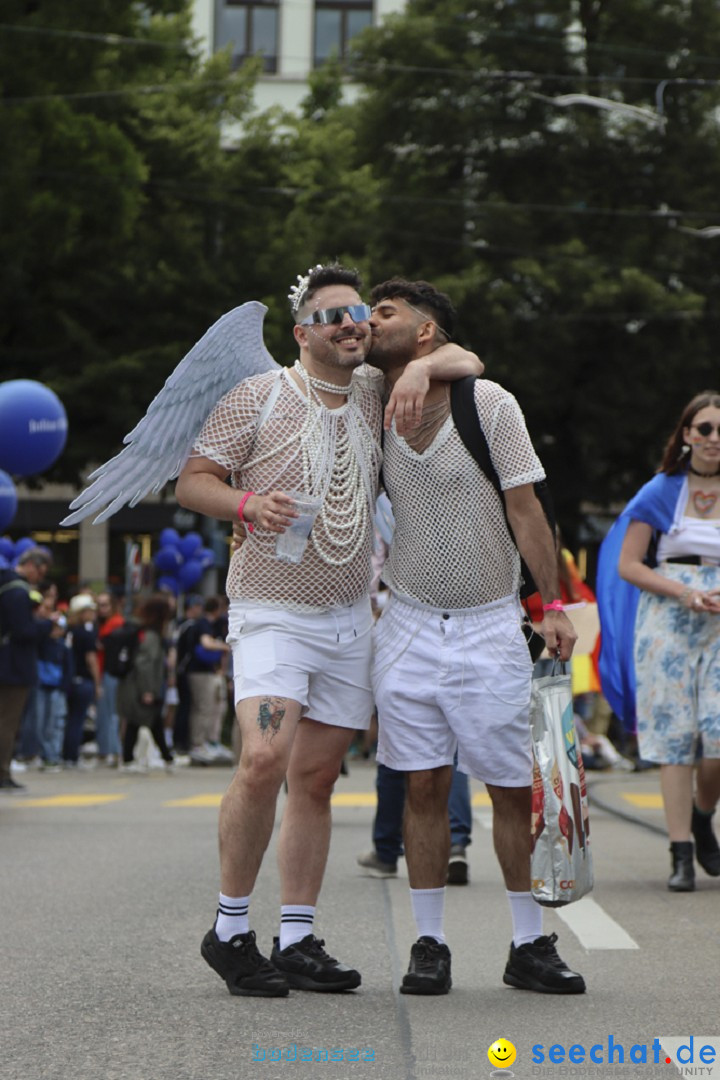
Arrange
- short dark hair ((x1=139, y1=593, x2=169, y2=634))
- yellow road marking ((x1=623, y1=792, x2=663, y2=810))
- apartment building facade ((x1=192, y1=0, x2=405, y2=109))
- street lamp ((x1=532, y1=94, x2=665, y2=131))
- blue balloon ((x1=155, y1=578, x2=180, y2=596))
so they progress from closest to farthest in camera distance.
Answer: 1. yellow road marking ((x1=623, y1=792, x2=663, y2=810))
2. short dark hair ((x1=139, y1=593, x2=169, y2=634))
3. blue balloon ((x1=155, y1=578, x2=180, y2=596))
4. street lamp ((x1=532, y1=94, x2=665, y2=131))
5. apartment building facade ((x1=192, y1=0, x2=405, y2=109))

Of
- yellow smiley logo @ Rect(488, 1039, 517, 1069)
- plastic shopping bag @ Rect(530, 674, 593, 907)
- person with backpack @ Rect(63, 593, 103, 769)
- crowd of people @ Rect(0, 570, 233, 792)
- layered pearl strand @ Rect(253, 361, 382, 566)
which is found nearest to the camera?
yellow smiley logo @ Rect(488, 1039, 517, 1069)

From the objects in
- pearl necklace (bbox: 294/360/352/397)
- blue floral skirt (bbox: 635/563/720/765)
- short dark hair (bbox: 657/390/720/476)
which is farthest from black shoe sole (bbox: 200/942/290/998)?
short dark hair (bbox: 657/390/720/476)

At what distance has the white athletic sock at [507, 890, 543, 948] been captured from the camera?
555 centimetres

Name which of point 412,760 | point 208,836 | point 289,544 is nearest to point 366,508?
point 289,544

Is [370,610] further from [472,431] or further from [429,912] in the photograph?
[429,912]

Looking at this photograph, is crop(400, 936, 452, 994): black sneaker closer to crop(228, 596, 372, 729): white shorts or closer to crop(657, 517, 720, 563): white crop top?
crop(228, 596, 372, 729): white shorts

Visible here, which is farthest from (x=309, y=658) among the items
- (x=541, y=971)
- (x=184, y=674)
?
(x=184, y=674)

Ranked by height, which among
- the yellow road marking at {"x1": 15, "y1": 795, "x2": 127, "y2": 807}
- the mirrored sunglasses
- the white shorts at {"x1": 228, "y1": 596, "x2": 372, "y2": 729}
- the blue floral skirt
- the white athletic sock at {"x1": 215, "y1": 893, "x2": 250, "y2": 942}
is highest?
the mirrored sunglasses

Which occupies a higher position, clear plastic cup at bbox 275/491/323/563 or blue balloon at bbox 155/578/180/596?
clear plastic cup at bbox 275/491/323/563

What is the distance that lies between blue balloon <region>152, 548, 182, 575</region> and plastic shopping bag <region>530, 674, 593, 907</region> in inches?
848

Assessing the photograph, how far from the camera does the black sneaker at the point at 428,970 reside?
538 centimetres

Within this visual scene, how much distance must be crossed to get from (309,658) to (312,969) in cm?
86

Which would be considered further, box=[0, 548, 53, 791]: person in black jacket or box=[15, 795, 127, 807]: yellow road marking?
box=[0, 548, 53, 791]: person in black jacket

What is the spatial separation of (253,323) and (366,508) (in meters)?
0.66
